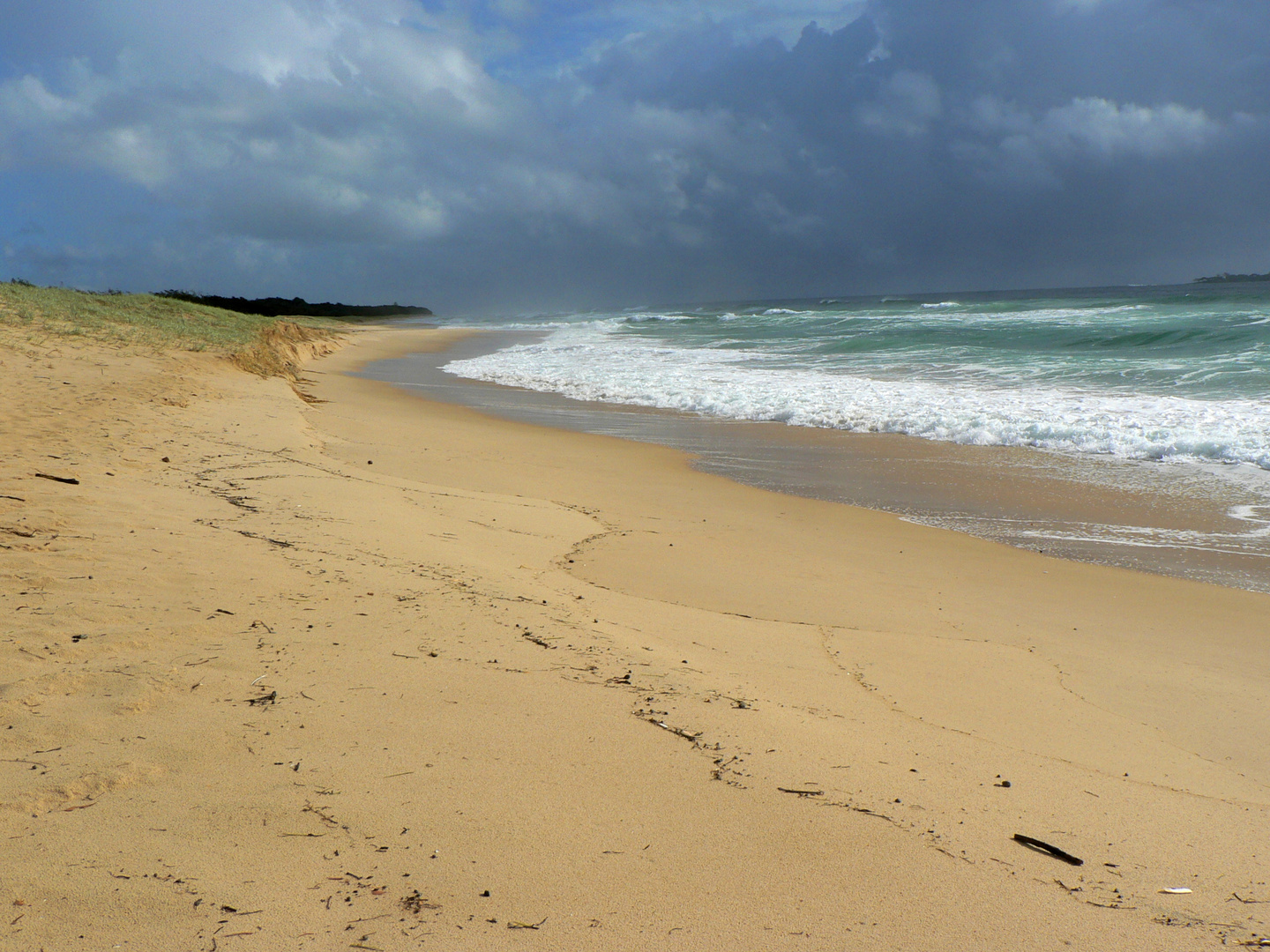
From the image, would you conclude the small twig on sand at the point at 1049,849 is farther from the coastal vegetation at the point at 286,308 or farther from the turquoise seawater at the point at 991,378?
the coastal vegetation at the point at 286,308

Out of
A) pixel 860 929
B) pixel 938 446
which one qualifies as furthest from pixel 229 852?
pixel 938 446

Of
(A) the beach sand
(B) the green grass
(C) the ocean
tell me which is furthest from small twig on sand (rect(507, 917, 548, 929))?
(B) the green grass

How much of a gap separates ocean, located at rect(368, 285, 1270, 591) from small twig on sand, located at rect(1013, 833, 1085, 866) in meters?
3.95

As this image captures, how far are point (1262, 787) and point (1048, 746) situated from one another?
691mm

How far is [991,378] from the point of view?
15.2 m

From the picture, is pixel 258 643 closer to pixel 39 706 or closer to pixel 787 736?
pixel 39 706

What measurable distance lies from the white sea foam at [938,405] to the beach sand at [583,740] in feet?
16.0

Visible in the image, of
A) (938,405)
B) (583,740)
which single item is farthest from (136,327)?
(583,740)

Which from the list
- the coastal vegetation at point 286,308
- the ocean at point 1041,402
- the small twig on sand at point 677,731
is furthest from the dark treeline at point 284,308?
the small twig on sand at point 677,731

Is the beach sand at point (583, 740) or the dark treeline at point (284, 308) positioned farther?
the dark treeline at point (284, 308)

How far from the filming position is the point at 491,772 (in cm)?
225

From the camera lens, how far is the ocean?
630 centimetres

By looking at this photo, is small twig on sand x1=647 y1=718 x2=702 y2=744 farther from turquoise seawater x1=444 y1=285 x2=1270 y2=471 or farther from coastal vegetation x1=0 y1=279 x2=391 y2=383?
coastal vegetation x1=0 y1=279 x2=391 y2=383

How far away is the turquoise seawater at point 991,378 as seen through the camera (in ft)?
31.5
